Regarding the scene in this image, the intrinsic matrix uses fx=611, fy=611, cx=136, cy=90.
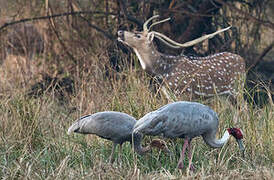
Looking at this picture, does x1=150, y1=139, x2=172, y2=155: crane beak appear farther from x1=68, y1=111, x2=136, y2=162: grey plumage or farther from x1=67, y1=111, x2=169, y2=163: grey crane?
x1=68, y1=111, x2=136, y2=162: grey plumage

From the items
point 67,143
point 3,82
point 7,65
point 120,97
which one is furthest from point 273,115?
point 7,65

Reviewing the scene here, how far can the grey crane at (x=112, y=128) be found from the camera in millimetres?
5191

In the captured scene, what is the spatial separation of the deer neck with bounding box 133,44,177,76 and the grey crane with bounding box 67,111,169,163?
7.07 feet

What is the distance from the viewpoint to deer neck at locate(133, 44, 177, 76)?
24.3ft

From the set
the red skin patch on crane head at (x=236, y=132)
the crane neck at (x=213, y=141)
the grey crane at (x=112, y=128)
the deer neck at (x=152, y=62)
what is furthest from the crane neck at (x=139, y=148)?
the deer neck at (x=152, y=62)

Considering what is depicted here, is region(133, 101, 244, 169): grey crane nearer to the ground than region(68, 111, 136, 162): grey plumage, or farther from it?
farther from it

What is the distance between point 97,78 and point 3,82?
1578mm

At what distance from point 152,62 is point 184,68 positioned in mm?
395

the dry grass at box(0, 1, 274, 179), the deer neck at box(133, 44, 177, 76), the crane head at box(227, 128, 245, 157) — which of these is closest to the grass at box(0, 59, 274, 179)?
the dry grass at box(0, 1, 274, 179)

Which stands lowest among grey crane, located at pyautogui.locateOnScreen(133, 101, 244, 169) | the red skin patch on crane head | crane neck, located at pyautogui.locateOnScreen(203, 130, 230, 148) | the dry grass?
the dry grass

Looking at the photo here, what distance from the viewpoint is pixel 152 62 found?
24.3 feet

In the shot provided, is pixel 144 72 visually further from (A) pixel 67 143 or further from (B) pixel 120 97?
(A) pixel 67 143

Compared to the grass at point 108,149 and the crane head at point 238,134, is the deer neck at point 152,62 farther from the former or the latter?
the crane head at point 238,134

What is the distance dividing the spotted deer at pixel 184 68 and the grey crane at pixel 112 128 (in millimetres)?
1857
